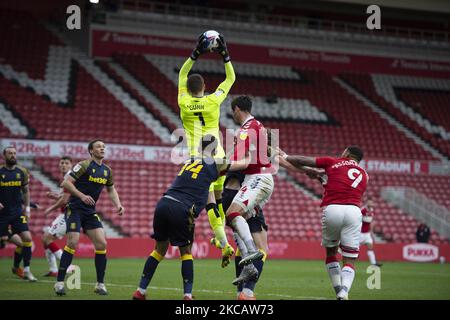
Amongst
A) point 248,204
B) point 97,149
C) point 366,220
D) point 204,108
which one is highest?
point 204,108

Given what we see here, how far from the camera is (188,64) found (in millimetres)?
11156

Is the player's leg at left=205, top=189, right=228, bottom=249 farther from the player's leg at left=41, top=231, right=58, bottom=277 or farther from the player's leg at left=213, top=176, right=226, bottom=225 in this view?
the player's leg at left=41, top=231, right=58, bottom=277

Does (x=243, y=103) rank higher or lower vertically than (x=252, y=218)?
higher

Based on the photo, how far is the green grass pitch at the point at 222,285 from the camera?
471 inches

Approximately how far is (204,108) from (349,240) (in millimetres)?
2886

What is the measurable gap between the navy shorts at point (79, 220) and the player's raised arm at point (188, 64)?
265cm

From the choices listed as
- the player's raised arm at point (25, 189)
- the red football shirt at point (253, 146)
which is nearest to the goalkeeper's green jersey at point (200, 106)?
the red football shirt at point (253, 146)

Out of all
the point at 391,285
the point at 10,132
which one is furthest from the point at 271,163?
the point at 10,132

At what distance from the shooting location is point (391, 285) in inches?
620

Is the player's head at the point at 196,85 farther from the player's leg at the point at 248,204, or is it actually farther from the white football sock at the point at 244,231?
the white football sock at the point at 244,231

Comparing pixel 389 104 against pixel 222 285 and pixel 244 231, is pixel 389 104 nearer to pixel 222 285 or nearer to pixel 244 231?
pixel 222 285

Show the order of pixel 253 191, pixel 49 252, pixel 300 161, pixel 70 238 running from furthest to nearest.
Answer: pixel 49 252
pixel 70 238
pixel 300 161
pixel 253 191

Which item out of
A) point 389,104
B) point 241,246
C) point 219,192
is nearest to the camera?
point 241,246

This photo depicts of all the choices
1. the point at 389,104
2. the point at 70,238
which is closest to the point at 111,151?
the point at 389,104
